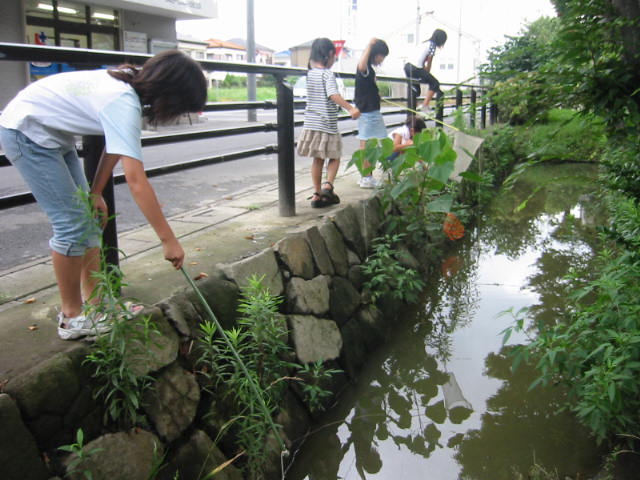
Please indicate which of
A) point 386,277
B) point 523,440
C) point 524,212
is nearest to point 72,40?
point 524,212

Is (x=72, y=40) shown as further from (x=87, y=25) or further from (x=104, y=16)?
(x=104, y=16)

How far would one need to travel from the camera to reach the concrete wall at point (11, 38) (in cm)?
1224

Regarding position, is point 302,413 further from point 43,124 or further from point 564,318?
point 564,318

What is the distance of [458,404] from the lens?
11.0 ft

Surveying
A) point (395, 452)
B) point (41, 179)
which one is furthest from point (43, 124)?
point (395, 452)

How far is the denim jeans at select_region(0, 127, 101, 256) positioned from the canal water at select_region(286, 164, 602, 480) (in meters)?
1.47

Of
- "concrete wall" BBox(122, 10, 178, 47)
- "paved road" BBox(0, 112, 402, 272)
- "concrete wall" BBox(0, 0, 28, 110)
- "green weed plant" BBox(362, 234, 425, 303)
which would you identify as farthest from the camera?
"concrete wall" BBox(122, 10, 178, 47)

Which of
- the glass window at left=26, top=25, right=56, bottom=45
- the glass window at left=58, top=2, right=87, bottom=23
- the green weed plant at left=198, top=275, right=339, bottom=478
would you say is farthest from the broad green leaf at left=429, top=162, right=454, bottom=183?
the glass window at left=58, top=2, right=87, bottom=23

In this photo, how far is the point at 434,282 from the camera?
520 cm

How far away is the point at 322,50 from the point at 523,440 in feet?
10.1

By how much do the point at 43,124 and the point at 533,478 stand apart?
2.46 meters

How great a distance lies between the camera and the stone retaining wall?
1.79 meters

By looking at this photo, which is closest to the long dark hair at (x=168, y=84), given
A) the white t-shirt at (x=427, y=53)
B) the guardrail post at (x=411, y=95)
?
the guardrail post at (x=411, y=95)

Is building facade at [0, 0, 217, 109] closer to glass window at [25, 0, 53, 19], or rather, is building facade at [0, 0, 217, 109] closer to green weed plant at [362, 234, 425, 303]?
glass window at [25, 0, 53, 19]
